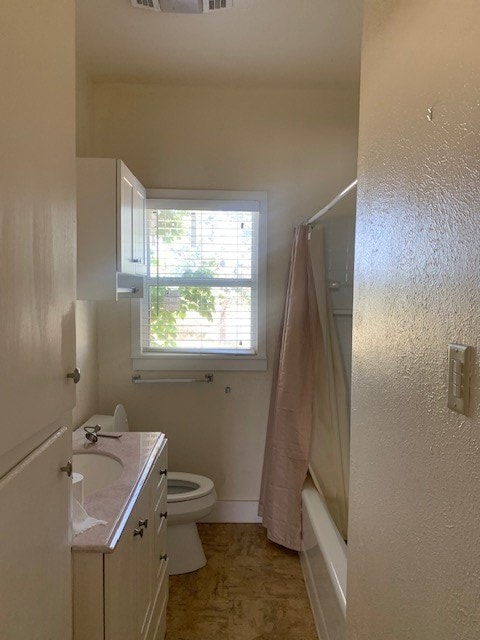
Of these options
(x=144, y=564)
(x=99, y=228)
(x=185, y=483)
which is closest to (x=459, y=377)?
(x=144, y=564)

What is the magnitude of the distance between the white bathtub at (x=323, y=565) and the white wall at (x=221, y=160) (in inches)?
31.9

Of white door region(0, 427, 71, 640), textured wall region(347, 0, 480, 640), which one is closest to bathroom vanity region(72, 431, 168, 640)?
white door region(0, 427, 71, 640)

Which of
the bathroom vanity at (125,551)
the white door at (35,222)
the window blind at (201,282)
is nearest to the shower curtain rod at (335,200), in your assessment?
the window blind at (201,282)

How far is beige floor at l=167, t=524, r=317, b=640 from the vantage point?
6.60 ft

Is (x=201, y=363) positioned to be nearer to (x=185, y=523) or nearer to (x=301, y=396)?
(x=301, y=396)

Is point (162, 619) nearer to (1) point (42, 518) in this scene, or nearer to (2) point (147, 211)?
(1) point (42, 518)

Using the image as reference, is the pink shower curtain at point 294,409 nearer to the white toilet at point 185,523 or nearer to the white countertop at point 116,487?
the white toilet at point 185,523

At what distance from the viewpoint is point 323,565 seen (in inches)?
74.2

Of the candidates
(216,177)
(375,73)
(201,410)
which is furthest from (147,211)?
(375,73)

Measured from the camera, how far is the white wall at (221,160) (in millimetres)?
2842

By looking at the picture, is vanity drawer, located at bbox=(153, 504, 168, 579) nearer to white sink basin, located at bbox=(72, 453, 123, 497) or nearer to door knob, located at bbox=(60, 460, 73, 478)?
white sink basin, located at bbox=(72, 453, 123, 497)

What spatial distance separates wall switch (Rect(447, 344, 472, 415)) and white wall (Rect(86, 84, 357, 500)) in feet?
7.12

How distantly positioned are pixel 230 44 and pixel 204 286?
133cm

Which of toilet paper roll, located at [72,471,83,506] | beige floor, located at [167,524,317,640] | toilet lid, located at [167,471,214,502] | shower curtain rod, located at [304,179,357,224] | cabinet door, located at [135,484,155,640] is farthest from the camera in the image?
toilet lid, located at [167,471,214,502]
